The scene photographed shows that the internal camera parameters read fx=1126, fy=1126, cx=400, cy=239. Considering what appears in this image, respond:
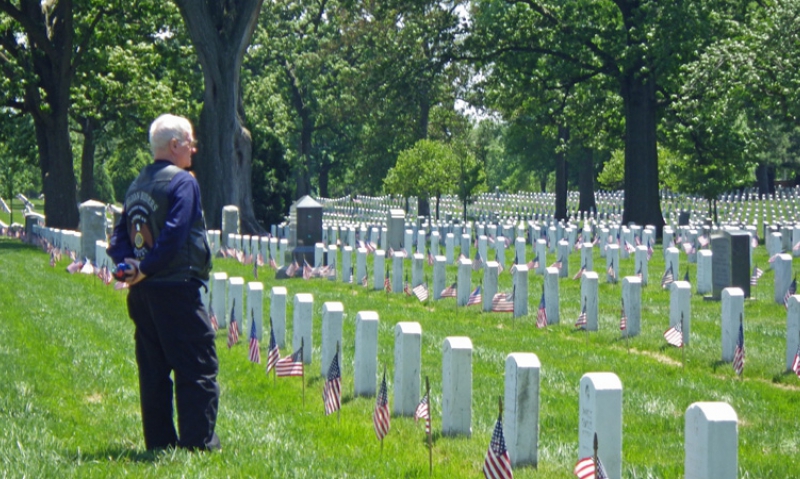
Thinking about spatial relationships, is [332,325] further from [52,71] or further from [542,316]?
[52,71]

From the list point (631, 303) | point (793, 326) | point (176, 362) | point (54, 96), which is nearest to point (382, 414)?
point (176, 362)

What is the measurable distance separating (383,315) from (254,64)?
4048 cm

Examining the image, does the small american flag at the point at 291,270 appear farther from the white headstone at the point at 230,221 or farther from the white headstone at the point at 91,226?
the white headstone at the point at 230,221

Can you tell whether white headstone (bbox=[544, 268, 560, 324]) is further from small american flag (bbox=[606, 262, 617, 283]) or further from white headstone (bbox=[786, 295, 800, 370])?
small american flag (bbox=[606, 262, 617, 283])

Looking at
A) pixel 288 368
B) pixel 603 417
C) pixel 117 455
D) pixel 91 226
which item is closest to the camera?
pixel 603 417

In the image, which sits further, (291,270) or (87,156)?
(87,156)

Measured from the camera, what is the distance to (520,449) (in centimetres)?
642

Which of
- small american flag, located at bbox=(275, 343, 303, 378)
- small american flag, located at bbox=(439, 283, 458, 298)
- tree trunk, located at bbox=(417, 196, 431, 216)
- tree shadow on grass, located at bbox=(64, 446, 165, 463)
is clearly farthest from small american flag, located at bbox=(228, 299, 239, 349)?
tree trunk, located at bbox=(417, 196, 431, 216)

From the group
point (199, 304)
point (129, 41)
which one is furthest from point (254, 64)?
point (199, 304)

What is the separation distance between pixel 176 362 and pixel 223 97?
80.9 feet

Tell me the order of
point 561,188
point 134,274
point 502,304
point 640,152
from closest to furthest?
point 134,274 → point 502,304 → point 640,152 → point 561,188

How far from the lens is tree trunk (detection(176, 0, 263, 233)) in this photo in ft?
97.3

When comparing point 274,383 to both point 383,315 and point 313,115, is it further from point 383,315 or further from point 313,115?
point 313,115

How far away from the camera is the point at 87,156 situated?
44.8 m
